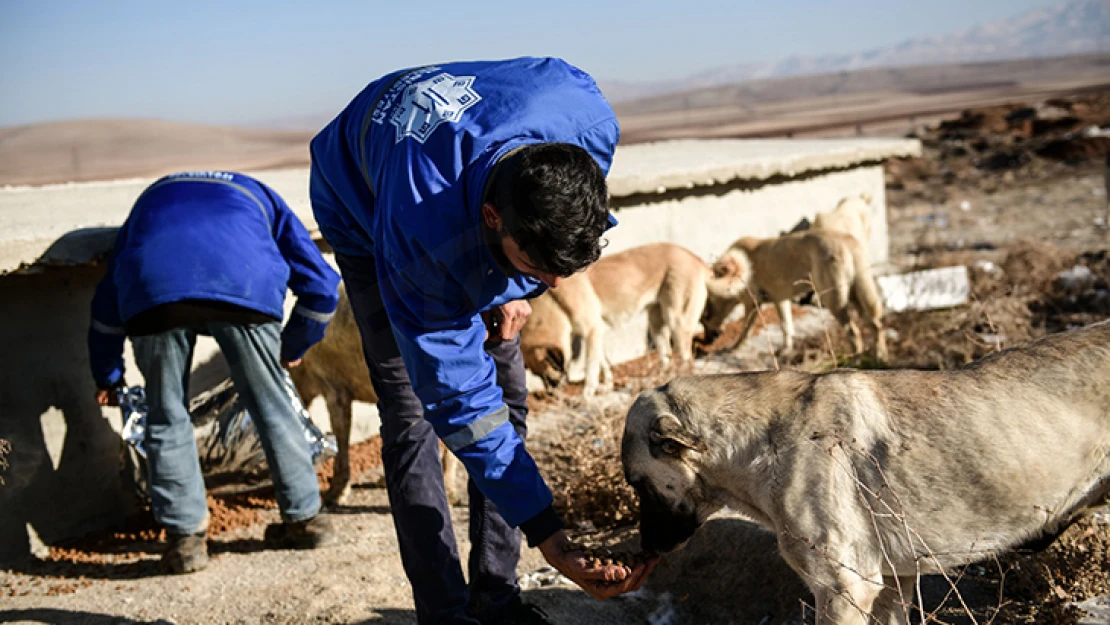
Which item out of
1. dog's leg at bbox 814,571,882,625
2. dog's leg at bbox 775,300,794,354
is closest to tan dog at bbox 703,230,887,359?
dog's leg at bbox 775,300,794,354

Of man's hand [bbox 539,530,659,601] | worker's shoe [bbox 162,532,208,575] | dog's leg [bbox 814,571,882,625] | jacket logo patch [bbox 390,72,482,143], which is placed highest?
jacket logo patch [bbox 390,72,482,143]

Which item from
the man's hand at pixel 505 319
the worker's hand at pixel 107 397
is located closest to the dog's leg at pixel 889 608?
the man's hand at pixel 505 319

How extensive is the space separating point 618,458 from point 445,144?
8.96 ft

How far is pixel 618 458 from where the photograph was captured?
518 cm

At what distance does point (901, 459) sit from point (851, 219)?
7.07 meters

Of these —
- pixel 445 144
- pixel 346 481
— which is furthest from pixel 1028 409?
pixel 346 481

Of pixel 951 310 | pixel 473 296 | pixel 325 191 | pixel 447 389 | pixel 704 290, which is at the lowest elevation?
pixel 951 310

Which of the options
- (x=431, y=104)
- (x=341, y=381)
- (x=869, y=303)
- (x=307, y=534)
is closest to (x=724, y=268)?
(x=869, y=303)

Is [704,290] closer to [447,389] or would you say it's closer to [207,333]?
[207,333]

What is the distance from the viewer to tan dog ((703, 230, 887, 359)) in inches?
318

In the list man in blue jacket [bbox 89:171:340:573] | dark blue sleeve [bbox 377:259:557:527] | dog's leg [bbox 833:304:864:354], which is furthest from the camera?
dog's leg [bbox 833:304:864:354]

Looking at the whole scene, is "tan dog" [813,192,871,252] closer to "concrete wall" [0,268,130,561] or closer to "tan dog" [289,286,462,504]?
"tan dog" [289,286,462,504]

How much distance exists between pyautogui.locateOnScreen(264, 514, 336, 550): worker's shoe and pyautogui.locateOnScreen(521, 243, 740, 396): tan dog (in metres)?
2.45

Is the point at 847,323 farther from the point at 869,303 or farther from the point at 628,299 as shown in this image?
the point at 628,299
